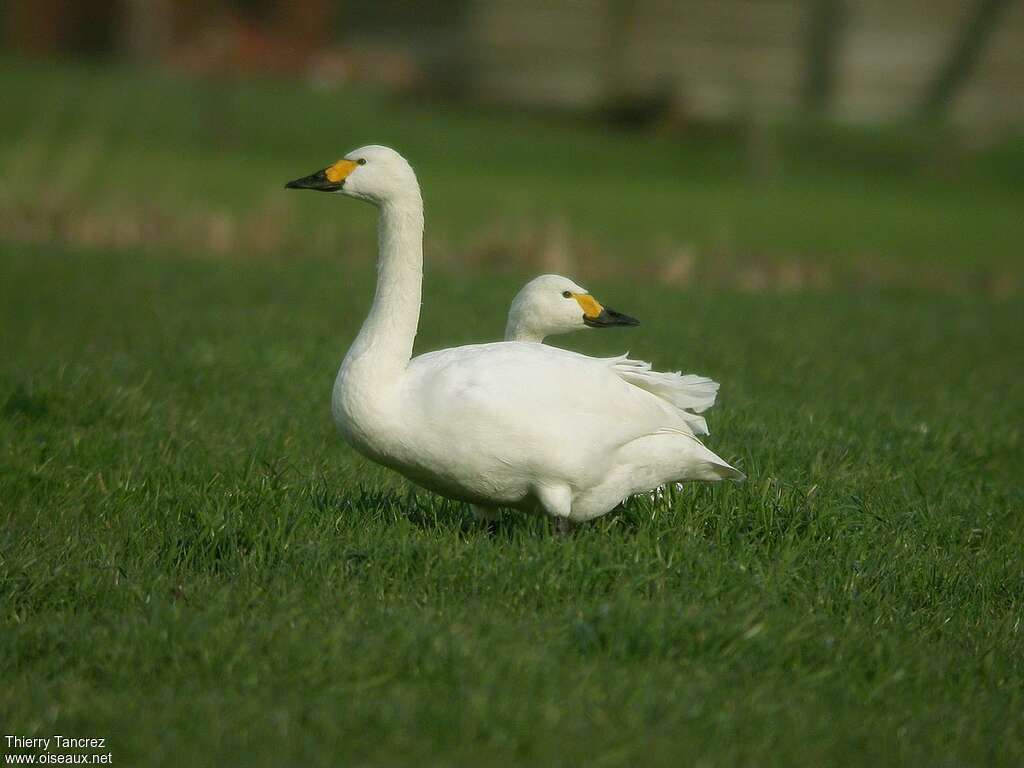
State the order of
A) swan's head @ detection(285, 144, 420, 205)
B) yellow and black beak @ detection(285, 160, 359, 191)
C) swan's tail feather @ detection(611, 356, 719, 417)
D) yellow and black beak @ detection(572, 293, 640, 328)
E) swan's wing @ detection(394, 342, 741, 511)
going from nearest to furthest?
swan's wing @ detection(394, 342, 741, 511), yellow and black beak @ detection(285, 160, 359, 191), swan's head @ detection(285, 144, 420, 205), swan's tail feather @ detection(611, 356, 719, 417), yellow and black beak @ detection(572, 293, 640, 328)

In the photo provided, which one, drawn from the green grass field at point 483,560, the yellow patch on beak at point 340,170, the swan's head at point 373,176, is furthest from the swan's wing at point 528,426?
the yellow patch on beak at point 340,170

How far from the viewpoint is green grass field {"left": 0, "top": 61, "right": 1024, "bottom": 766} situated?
161 inches

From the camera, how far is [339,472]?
6992 mm

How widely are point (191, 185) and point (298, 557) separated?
2011 centimetres

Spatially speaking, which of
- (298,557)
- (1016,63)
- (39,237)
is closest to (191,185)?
(39,237)

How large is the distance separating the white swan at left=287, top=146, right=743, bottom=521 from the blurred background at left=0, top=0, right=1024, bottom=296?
17820 millimetres

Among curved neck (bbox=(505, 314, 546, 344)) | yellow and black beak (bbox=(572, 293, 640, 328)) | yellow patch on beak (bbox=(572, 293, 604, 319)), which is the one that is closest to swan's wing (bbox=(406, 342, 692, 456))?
yellow and black beak (bbox=(572, 293, 640, 328))

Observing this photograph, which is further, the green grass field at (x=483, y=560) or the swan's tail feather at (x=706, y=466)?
the swan's tail feather at (x=706, y=466)

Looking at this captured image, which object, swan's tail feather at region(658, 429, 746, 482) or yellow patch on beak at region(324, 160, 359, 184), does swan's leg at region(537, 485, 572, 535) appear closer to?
swan's tail feather at region(658, 429, 746, 482)

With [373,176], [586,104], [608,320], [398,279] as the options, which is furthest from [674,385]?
[586,104]

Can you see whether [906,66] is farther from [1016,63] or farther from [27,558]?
[27,558]

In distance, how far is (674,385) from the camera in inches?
249

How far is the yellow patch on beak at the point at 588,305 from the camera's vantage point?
23.4 ft

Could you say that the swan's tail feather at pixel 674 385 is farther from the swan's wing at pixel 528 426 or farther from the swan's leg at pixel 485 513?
the swan's leg at pixel 485 513
